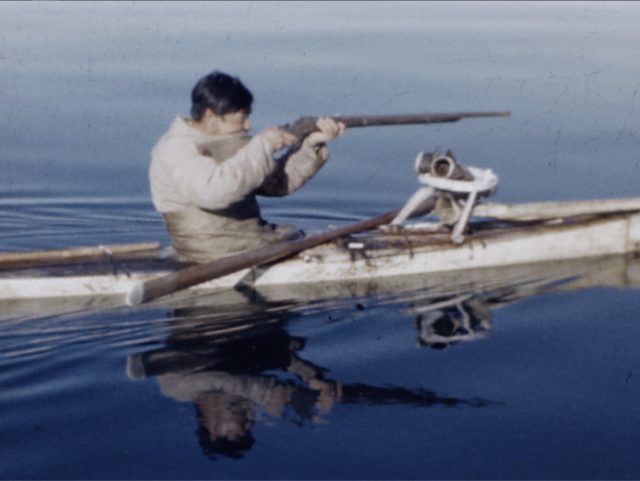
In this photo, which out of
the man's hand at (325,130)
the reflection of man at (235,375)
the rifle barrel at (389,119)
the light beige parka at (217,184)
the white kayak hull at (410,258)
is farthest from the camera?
the rifle barrel at (389,119)

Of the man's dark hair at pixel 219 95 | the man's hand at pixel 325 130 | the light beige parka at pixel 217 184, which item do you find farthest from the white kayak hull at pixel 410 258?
the man's dark hair at pixel 219 95

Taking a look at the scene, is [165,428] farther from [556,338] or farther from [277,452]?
[556,338]

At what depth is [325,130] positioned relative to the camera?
724 cm

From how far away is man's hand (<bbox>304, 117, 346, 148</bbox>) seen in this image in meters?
7.21

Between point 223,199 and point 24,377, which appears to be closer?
point 24,377

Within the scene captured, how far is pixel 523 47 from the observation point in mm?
18188

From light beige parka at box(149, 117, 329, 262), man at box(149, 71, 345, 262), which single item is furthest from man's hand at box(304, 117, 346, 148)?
light beige parka at box(149, 117, 329, 262)

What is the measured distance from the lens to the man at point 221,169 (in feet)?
21.8

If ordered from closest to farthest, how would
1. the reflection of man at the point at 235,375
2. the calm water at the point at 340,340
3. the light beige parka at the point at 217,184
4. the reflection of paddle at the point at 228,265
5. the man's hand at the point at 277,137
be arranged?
the calm water at the point at 340,340, the reflection of man at the point at 235,375, the reflection of paddle at the point at 228,265, the light beige parka at the point at 217,184, the man's hand at the point at 277,137

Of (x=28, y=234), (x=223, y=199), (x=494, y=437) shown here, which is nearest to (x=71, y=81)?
(x=28, y=234)

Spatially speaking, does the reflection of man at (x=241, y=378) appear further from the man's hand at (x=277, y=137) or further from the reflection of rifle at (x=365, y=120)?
the reflection of rifle at (x=365, y=120)

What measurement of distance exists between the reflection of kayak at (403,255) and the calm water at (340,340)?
5.6 inches

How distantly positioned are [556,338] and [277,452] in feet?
8.39

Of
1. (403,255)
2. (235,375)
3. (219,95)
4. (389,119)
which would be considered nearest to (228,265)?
(235,375)
